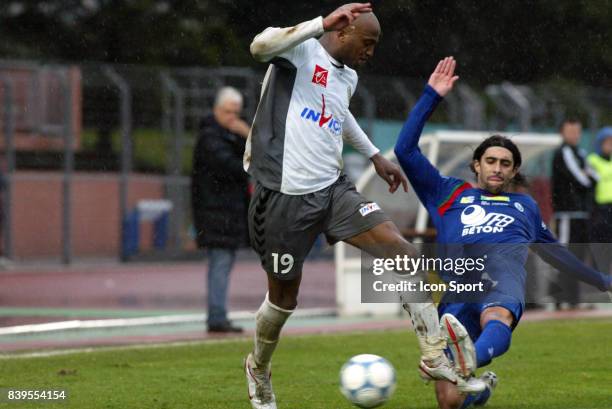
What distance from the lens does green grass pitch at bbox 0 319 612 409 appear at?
738cm

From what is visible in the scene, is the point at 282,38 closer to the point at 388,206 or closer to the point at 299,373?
the point at 299,373

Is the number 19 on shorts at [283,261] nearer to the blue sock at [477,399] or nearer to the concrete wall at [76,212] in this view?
the blue sock at [477,399]

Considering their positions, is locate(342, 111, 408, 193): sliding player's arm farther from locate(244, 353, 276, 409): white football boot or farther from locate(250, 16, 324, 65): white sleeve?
locate(244, 353, 276, 409): white football boot

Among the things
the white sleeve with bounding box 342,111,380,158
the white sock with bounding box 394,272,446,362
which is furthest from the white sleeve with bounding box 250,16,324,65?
the white sock with bounding box 394,272,446,362

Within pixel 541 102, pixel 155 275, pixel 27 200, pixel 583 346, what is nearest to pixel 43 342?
pixel 583 346

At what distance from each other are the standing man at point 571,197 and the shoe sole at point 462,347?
7458mm

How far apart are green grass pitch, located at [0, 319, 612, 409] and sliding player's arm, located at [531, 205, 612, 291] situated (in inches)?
27.9

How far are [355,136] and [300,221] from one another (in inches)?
31.3

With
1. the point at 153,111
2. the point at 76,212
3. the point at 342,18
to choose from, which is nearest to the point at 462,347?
the point at 342,18

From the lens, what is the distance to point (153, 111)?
21391 millimetres

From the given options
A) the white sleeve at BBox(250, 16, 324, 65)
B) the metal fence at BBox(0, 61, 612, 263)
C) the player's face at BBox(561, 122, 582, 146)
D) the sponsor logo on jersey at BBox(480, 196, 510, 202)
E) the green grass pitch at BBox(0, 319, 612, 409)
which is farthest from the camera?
the metal fence at BBox(0, 61, 612, 263)

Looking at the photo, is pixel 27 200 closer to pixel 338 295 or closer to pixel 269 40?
pixel 338 295

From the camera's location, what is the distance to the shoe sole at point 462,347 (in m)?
6.18

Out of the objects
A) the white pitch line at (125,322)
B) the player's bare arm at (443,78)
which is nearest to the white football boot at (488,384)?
the player's bare arm at (443,78)
